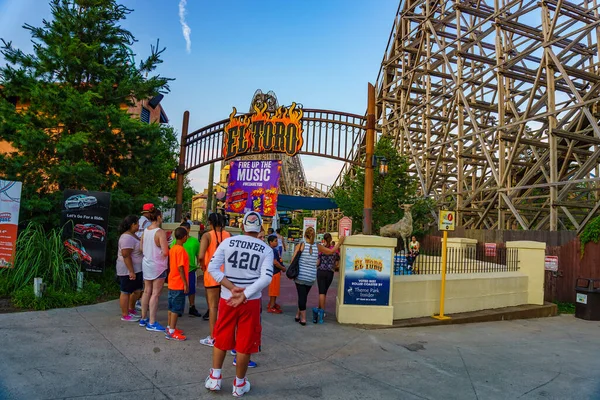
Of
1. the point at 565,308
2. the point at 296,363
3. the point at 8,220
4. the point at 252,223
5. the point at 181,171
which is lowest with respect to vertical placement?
the point at 565,308

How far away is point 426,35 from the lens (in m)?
23.8

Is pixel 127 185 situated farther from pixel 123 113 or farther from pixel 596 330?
pixel 596 330

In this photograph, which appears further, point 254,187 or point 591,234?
point 254,187

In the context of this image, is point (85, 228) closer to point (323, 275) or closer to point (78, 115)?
point (78, 115)

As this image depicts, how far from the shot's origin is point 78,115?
31.7ft

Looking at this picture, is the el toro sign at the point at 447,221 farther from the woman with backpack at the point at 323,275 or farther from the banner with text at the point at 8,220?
the banner with text at the point at 8,220

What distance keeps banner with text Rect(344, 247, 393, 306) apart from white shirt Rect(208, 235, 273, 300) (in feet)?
12.9

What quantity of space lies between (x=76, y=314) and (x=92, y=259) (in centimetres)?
181

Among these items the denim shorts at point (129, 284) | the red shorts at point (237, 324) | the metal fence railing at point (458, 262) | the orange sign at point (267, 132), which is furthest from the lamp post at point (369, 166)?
the red shorts at point (237, 324)

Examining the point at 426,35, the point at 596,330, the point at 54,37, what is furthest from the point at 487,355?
the point at 426,35

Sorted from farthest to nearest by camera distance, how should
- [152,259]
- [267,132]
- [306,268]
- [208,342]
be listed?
[267,132]
[306,268]
[152,259]
[208,342]

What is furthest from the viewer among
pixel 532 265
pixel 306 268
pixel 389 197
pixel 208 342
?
pixel 389 197

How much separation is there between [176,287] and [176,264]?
0.32m

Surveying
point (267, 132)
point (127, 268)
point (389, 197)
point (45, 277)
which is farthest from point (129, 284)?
point (389, 197)
